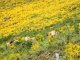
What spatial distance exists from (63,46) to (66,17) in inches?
376

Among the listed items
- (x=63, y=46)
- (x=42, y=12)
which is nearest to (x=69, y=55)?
(x=63, y=46)

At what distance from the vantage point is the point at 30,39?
2550 cm

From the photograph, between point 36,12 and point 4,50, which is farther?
point 36,12

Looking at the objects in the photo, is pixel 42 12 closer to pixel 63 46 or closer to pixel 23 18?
pixel 23 18

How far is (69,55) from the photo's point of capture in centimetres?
1852

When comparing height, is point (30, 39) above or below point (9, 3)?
above

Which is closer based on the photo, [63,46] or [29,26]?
[63,46]

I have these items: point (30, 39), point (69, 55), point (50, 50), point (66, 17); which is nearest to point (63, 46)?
point (50, 50)

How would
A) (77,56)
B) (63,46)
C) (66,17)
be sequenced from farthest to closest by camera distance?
(66,17) → (63,46) → (77,56)

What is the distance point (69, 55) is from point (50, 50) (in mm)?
3126

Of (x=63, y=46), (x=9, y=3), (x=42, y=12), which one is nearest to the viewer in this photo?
(x=63, y=46)

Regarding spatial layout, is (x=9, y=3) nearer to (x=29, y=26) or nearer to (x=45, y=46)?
(x=29, y=26)

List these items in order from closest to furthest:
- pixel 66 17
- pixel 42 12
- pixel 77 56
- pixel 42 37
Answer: pixel 77 56, pixel 42 37, pixel 66 17, pixel 42 12

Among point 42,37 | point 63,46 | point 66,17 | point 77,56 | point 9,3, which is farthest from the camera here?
point 9,3
